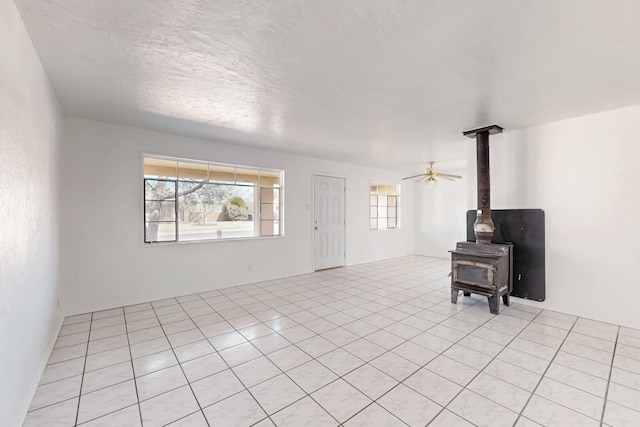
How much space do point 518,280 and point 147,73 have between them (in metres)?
5.00

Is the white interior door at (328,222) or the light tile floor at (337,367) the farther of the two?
the white interior door at (328,222)

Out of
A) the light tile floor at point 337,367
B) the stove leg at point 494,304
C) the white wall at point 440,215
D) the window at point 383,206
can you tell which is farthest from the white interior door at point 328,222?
the stove leg at point 494,304

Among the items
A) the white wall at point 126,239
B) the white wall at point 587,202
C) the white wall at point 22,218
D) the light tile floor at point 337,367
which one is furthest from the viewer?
the white wall at point 126,239

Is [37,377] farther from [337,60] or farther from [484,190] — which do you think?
[484,190]

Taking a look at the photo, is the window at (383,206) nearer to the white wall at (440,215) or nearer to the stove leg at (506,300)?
the white wall at (440,215)

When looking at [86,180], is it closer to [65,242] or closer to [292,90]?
[65,242]

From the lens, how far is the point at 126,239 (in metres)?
3.68

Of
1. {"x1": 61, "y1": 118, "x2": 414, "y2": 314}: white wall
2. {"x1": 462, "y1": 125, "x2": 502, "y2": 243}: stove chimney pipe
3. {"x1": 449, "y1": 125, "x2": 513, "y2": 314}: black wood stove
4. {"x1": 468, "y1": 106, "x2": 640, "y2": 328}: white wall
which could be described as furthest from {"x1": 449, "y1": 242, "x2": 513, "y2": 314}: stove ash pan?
{"x1": 61, "y1": 118, "x2": 414, "y2": 314}: white wall

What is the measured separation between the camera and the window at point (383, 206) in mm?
7191

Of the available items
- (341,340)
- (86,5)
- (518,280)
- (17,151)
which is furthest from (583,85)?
(17,151)

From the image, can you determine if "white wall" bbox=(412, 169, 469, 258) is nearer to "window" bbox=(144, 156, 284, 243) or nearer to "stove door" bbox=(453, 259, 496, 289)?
"stove door" bbox=(453, 259, 496, 289)

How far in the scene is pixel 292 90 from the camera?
260 centimetres

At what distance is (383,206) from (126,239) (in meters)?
5.87

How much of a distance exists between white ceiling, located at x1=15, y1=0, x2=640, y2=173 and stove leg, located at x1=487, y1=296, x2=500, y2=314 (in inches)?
89.5
